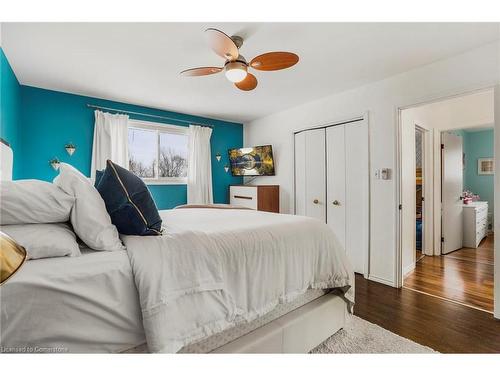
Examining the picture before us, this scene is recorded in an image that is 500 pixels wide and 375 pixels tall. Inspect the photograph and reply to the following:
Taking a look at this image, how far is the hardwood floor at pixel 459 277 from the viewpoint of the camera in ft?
8.00

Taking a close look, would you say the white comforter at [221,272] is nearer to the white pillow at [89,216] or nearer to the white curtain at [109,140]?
the white pillow at [89,216]

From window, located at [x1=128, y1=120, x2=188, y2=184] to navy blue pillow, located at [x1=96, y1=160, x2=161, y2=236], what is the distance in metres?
2.92

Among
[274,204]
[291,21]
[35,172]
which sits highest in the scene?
[291,21]

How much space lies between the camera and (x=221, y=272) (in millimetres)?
1188

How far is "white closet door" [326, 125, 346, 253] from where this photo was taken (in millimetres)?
3367

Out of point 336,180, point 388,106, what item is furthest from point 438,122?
point 336,180

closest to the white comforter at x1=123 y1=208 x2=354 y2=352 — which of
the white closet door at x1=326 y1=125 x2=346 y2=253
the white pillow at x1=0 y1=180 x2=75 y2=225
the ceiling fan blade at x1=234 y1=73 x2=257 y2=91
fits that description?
the white pillow at x1=0 y1=180 x2=75 y2=225

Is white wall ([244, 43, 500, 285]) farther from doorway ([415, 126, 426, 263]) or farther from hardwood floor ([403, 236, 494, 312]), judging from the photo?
doorway ([415, 126, 426, 263])
